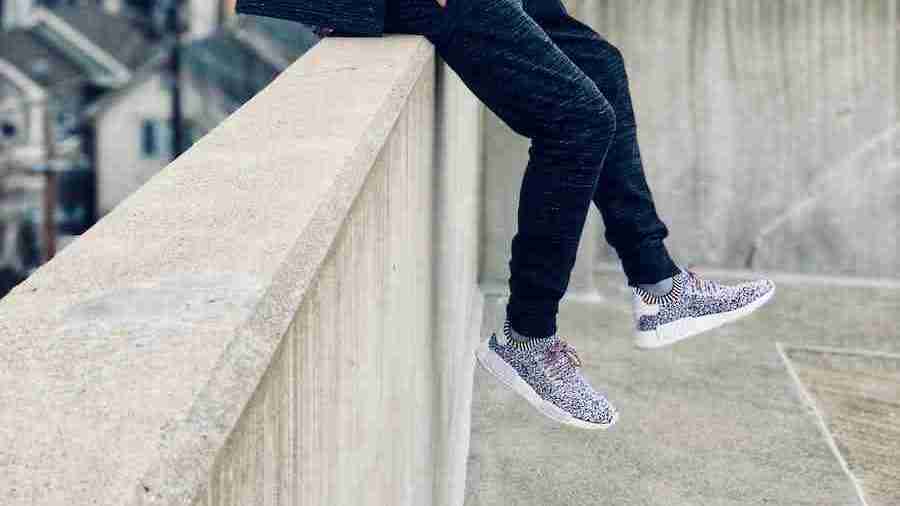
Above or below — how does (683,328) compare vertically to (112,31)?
above

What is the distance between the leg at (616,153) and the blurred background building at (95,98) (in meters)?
33.7

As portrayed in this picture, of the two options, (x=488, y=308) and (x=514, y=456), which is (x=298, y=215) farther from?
(x=488, y=308)

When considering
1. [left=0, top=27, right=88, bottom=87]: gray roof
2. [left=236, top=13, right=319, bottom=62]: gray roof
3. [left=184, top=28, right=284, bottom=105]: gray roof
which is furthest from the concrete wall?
[left=0, top=27, right=88, bottom=87]: gray roof

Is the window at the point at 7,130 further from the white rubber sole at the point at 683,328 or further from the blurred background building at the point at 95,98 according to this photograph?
the white rubber sole at the point at 683,328

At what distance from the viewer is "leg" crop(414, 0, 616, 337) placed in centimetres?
223

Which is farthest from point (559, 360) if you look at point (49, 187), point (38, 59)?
point (38, 59)

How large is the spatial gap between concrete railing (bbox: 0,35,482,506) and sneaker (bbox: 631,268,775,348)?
723 mm

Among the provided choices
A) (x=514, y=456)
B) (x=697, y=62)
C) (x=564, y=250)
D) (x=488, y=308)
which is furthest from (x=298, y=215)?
(x=697, y=62)

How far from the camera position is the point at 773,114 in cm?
575

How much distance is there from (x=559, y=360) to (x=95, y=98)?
149 feet

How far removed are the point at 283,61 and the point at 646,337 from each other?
37.6 m

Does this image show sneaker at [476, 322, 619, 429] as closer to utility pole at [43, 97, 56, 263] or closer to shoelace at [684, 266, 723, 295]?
shoelace at [684, 266, 723, 295]

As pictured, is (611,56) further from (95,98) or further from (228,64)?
(95,98)

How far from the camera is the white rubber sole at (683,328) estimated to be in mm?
2799
